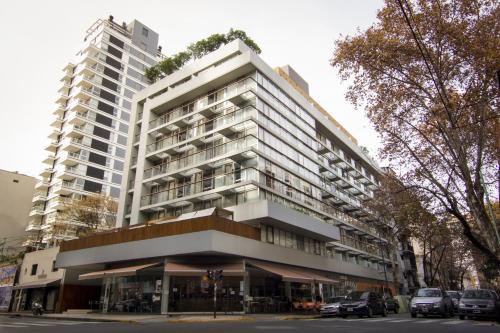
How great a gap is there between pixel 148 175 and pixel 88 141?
2803cm

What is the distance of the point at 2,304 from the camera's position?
146 ft

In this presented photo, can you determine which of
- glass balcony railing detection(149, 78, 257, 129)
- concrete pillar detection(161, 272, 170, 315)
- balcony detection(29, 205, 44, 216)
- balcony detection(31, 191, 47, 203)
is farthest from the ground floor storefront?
balcony detection(31, 191, 47, 203)

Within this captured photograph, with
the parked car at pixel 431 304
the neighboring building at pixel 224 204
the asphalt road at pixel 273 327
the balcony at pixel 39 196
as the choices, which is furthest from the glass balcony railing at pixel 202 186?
the balcony at pixel 39 196

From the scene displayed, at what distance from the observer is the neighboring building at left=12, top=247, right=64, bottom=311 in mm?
38531

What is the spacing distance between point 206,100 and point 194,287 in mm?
20818

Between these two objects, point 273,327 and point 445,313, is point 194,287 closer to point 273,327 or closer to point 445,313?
point 273,327

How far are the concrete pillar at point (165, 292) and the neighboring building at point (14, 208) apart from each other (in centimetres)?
4380

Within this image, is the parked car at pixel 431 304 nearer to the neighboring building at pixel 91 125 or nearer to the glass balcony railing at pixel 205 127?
the glass balcony railing at pixel 205 127

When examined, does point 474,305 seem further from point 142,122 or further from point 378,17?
point 142,122

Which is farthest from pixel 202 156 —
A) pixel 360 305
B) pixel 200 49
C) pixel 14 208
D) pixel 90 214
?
pixel 14 208

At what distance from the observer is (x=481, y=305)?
1950 centimetres

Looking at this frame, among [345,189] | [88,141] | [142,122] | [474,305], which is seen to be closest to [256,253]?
[474,305]

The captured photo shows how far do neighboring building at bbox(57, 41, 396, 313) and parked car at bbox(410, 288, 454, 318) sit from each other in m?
9.61

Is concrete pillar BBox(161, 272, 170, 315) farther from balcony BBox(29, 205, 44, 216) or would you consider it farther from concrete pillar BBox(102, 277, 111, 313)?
balcony BBox(29, 205, 44, 216)
